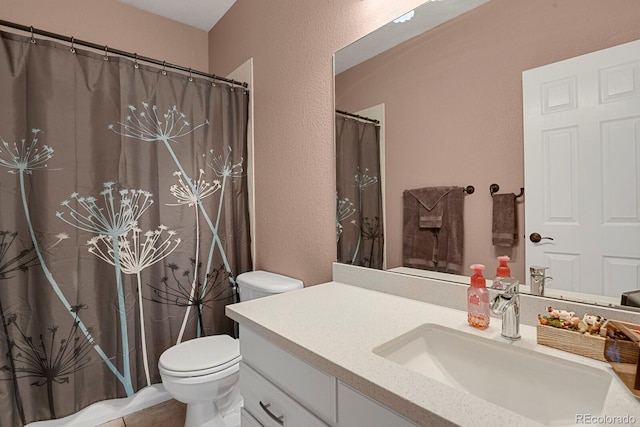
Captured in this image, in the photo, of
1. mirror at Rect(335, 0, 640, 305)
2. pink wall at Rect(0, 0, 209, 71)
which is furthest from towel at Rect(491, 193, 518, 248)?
pink wall at Rect(0, 0, 209, 71)

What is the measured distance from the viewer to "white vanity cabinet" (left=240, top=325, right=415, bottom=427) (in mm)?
651

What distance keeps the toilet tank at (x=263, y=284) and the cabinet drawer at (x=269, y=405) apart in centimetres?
65

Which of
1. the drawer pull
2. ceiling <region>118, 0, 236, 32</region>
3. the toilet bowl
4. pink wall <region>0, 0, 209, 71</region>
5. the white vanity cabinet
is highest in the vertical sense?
ceiling <region>118, 0, 236, 32</region>

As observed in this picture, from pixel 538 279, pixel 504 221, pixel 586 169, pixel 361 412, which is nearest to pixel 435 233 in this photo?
pixel 504 221

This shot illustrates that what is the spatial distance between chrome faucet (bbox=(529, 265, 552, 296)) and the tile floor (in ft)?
6.15

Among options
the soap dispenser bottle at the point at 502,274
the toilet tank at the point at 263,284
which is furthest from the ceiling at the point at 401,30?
the toilet tank at the point at 263,284

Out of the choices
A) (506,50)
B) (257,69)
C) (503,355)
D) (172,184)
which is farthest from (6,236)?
(506,50)

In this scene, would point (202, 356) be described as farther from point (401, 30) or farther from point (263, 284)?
point (401, 30)

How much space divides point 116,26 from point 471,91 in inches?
97.9

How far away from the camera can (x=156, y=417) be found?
174 centimetres

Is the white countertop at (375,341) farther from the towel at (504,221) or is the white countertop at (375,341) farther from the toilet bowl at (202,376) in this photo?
the toilet bowl at (202,376)

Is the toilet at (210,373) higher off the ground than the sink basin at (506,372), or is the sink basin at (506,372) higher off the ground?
the sink basin at (506,372)

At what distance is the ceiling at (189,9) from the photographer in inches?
88.6

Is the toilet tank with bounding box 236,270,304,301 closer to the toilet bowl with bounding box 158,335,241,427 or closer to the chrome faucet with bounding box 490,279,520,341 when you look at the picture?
the toilet bowl with bounding box 158,335,241,427
